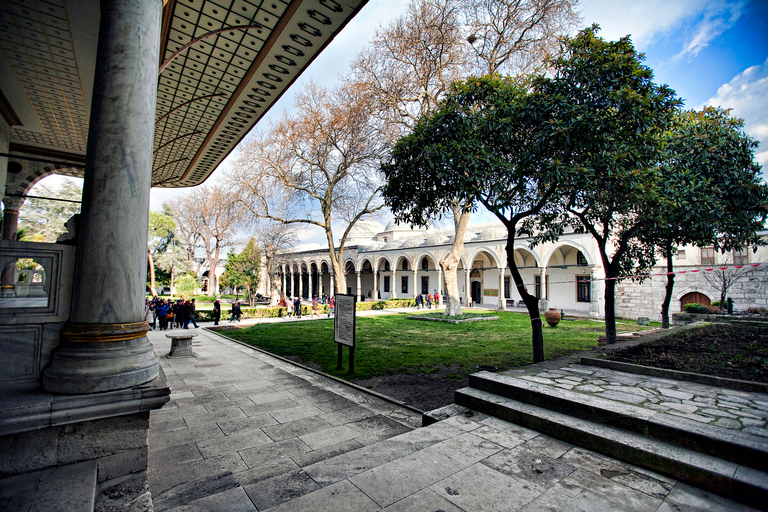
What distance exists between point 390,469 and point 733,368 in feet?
16.4

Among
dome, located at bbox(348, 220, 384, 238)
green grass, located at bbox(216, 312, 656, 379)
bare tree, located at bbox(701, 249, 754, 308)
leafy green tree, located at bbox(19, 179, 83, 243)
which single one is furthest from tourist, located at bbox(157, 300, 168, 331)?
dome, located at bbox(348, 220, 384, 238)

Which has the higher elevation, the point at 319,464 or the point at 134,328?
the point at 134,328

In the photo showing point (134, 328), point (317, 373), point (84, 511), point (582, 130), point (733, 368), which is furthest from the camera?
point (317, 373)

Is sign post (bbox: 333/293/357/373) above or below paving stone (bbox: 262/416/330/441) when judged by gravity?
above

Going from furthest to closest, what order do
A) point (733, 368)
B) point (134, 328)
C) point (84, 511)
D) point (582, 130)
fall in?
point (582, 130)
point (733, 368)
point (134, 328)
point (84, 511)

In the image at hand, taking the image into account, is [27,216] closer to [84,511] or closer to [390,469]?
[84,511]

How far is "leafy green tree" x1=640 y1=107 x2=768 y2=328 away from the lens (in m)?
8.23

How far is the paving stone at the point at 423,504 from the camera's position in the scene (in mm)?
2254

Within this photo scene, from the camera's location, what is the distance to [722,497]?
7.98 feet

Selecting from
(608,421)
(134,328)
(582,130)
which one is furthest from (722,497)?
(582,130)

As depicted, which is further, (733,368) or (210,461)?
(733,368)

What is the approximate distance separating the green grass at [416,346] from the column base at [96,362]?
14.7 ft

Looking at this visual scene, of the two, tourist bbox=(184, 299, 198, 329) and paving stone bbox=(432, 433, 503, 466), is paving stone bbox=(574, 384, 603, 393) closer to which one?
paving stone bbox=(432, 433, 503, 466)

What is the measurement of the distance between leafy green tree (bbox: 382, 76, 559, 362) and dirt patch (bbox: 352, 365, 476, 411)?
1.51m
